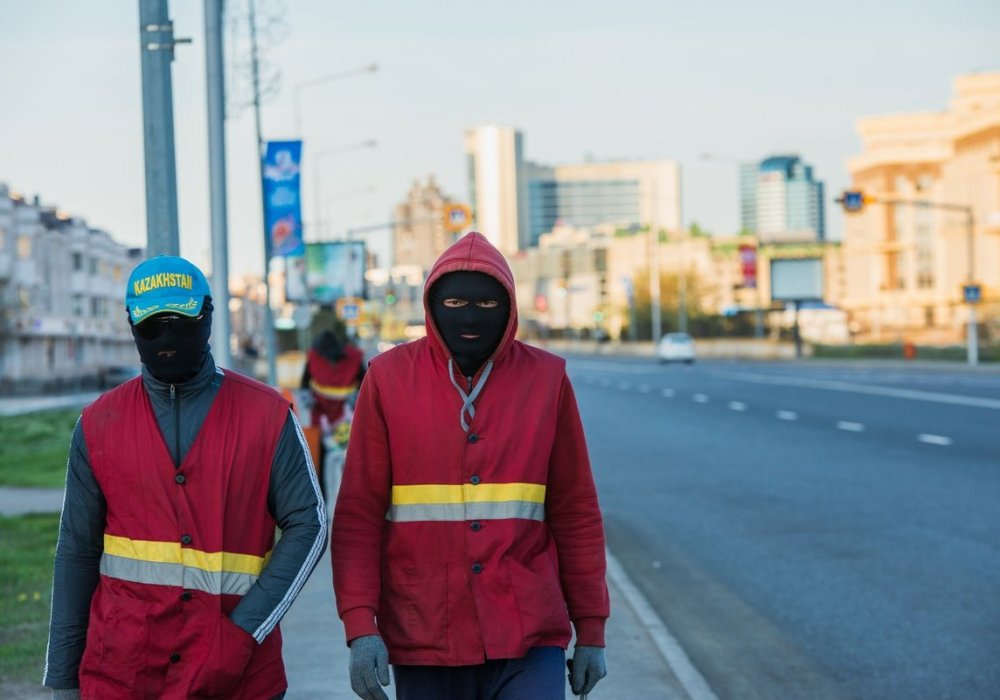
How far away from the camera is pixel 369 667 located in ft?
12.4

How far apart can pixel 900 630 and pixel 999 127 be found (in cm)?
9120

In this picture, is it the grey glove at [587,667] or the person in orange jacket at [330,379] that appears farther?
the person in orange jacket at [330,379]

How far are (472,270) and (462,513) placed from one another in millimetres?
650

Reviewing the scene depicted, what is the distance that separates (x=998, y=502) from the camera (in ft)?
44.9

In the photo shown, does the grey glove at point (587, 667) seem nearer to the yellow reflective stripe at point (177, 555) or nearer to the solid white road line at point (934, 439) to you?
the yellow reflective stripe at point (177, 555)

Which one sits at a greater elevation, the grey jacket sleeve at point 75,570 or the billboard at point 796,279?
the billboard at point 796,279

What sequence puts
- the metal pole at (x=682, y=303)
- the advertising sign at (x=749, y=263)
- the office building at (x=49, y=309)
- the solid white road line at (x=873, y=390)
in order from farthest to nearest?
the metal pole at (x=682, y=303), the advertising sign at (x=749, y=263), the office building at (x=49, y=309), the solid white road line at (x=873, y=390)

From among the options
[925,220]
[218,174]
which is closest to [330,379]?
[218,174]

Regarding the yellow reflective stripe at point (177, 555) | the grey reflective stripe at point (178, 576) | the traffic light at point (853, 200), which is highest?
the traffic light at point (853, 200)

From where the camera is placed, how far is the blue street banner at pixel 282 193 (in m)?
22.0

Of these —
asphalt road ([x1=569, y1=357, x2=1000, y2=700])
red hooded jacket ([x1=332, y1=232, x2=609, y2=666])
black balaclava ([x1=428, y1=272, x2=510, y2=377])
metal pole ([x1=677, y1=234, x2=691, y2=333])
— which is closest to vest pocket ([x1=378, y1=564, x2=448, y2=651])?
red hooded jacket ([x1=332, y1=232, x2=609, y2=666])

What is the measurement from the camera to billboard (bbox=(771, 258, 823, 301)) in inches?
3152

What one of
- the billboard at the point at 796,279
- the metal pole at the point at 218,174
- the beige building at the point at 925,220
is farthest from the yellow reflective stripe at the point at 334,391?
the beige building at the point at 925,220

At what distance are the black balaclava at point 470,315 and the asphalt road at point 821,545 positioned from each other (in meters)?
3.88
